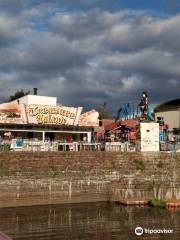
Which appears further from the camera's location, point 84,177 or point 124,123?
point 124,123

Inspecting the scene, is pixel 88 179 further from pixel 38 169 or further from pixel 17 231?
pixel 17 231

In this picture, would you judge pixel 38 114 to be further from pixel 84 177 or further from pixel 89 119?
pixel 84 177

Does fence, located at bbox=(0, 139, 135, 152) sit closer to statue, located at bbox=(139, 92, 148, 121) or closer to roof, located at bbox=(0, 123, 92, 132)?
roof, located at bbox=(0, 123, 92, 132)

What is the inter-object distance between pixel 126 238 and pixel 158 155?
18497mm

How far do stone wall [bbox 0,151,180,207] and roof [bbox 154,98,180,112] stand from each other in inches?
986

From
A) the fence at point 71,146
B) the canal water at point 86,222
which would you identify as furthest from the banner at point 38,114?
the canal water at point 86,222

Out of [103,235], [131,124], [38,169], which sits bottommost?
[103,235]

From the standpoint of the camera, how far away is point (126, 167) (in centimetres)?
3869

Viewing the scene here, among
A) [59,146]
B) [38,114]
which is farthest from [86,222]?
[38,114]

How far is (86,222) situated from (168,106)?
42.0m

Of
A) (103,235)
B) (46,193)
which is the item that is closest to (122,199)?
(46,193)

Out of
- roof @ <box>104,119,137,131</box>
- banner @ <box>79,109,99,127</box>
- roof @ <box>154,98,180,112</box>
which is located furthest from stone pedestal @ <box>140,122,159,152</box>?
roof @ <box>154,98,180,112</box>

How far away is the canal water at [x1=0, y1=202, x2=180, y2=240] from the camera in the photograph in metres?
23.7

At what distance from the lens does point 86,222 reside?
27.4 meters
